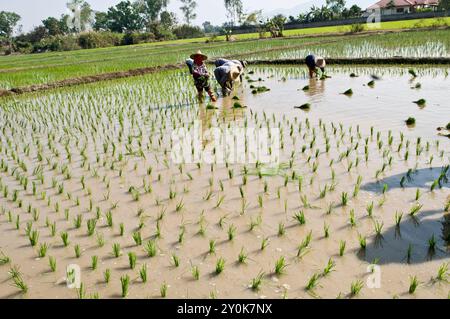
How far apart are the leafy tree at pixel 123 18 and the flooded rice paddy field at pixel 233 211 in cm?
6274

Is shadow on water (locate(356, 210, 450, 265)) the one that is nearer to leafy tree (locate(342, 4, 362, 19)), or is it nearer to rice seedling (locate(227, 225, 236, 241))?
rice seedling (locate(227, 225, 236, 241))

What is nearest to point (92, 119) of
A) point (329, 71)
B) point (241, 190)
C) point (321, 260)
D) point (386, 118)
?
point (241, 190)

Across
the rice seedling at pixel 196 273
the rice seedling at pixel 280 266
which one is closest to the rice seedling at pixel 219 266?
the rice seedling at pixel 196 273

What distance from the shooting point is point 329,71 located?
1417 cm

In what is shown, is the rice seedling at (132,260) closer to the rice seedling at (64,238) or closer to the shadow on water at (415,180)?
the rice seedling at (64,238)

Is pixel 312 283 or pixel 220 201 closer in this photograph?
pixel 312 283

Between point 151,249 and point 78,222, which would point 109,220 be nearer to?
point 78,222

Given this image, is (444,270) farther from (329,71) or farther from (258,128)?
(329,71)

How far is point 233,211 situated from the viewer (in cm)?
394

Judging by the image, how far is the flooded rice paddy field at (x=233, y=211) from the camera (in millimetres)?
2840

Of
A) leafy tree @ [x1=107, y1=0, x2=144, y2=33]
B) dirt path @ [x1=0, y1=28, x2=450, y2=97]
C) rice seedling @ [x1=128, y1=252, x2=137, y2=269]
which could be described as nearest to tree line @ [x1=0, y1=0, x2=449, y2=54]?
leafy tree @ [x1=107, y1=0, x2=144, y2=33]

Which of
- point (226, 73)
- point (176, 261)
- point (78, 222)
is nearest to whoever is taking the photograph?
point (176, 261)

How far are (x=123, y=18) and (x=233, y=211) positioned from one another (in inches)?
2671

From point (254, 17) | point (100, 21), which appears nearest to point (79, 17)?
point (100, 21)
